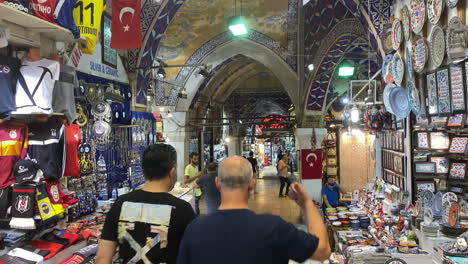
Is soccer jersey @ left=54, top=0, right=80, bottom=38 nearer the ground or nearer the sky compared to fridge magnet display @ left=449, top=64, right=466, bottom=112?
nearer the sky

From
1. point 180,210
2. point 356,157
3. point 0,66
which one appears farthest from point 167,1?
point 356,157

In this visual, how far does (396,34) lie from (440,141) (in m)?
1.64

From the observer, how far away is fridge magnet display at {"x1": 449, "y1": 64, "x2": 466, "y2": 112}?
3293mm

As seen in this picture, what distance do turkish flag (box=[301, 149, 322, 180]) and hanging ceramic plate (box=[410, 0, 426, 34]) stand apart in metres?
6.39

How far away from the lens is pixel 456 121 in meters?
3.44

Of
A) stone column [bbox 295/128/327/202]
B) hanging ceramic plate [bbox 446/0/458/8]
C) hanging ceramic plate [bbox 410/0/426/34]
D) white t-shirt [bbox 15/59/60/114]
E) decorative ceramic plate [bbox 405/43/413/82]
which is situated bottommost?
stone column [bbox 295/128/327/202]

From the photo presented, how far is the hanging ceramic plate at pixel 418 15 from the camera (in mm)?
3980

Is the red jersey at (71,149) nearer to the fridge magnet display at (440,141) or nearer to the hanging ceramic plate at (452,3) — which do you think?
the hanging ceramic plate at (452,3)

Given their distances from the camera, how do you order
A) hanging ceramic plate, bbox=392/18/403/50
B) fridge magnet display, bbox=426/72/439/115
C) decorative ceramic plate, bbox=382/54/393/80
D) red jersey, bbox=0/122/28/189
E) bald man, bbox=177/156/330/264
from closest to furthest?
bald man, bbox=177/156/330/264, red jersey, bbox=0/122/28/189, fridge magnet display, bbox=426/72/439/115, hanging ceramic plate, bbox=392/18/403/50, decorative ceramic plate, bbox=382/54/393/80

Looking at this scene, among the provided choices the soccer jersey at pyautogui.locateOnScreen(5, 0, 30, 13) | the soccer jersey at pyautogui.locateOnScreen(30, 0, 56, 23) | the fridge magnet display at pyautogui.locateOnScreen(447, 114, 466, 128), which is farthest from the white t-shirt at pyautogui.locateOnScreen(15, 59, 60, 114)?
the fridge magnet display at pyautogui.locateOnScreen(447, 114, 466, 128)

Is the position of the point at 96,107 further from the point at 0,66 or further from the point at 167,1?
the point at 167,1

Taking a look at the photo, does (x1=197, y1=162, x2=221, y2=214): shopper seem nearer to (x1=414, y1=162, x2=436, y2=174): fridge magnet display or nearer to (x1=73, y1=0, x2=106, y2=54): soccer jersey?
(x1=73, y1=0, x2=106, y2=54): soccer jersey

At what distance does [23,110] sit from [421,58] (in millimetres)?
4080

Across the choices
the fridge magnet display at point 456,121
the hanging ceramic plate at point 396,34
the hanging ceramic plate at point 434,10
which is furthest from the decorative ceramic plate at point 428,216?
the hanging ceramic plate at point 396,34
